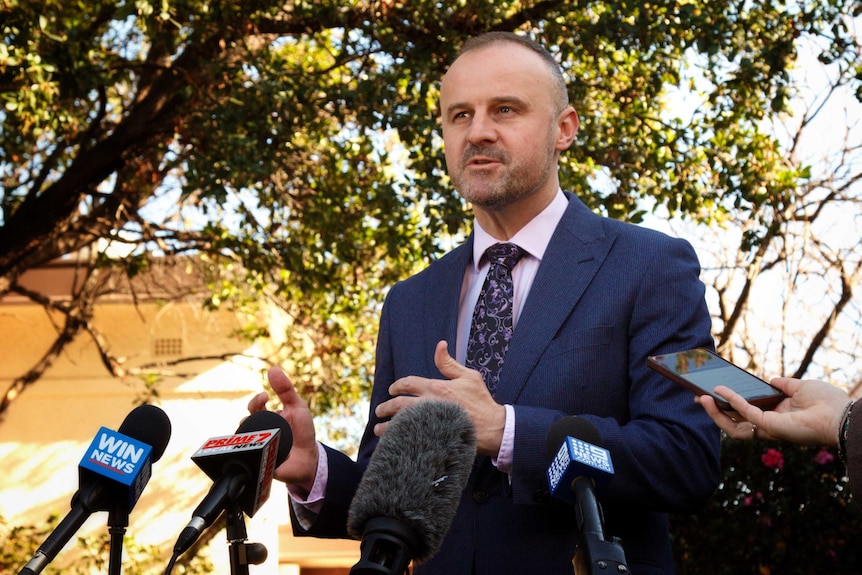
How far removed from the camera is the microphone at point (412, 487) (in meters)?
1.75

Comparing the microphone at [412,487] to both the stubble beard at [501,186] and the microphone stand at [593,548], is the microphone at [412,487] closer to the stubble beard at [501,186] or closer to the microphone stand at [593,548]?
the microphone stand at [593,548]

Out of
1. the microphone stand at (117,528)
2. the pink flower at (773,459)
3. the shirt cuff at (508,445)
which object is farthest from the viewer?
the pink flower at (773,459)

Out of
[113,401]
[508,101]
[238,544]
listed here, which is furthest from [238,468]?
[113,401]

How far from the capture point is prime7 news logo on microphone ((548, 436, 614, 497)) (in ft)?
5.77

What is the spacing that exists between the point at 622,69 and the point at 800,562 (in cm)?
448

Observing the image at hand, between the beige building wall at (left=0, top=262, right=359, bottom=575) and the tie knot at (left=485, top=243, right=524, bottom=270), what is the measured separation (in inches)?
376

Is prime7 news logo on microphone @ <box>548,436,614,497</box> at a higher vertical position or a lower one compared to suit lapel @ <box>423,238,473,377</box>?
lower

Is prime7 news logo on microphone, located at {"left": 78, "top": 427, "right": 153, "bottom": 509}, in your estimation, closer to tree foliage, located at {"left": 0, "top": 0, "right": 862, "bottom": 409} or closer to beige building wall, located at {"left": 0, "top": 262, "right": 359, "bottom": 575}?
tree foliage, located at {"left": 0, "top": 0, "right": 862, "bottom": 409}

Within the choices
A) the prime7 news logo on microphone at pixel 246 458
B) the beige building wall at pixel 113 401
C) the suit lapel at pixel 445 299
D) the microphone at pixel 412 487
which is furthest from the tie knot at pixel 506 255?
the beige building wall at pixel 113 401

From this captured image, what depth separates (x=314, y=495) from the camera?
287 cm

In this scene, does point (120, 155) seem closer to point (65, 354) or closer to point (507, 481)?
point (65, 354)

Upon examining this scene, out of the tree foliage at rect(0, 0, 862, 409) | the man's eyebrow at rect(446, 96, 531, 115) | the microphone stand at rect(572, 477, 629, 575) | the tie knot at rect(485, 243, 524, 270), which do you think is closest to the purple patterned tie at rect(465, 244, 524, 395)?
the tie knot at rect(485, 243, 524, 270)

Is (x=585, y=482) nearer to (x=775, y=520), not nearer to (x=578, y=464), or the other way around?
(x=578, y=464)

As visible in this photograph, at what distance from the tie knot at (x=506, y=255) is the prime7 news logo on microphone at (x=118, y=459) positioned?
52.1 inches
